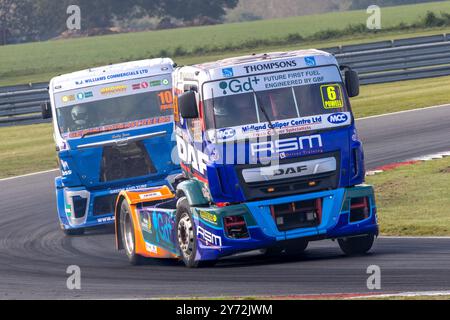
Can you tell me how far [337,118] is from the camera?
1212cm

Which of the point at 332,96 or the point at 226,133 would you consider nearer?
the point at 226,133

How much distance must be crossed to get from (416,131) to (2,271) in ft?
41.2

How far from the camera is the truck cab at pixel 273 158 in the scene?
11.9 m

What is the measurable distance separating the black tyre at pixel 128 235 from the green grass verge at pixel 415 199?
3348mm

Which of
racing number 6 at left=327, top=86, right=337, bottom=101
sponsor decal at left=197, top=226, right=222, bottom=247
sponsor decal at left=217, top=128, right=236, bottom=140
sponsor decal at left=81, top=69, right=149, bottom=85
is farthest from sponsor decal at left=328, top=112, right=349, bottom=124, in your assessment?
sponsor decal at left=81, top=69, right=149, bottom=85

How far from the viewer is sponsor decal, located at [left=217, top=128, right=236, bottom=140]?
470 inches

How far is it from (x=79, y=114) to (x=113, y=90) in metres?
0.67

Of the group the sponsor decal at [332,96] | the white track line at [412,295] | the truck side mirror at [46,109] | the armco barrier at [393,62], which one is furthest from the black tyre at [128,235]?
the armco barrier at [393,62]

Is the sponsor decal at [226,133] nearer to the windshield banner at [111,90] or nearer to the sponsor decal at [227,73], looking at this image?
the sponsor decal at [227,73]

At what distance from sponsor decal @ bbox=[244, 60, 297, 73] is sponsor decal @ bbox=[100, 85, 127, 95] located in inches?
216

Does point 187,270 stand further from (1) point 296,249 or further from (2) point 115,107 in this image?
(2) point 115,107

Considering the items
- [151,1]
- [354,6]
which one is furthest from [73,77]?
[354,6]

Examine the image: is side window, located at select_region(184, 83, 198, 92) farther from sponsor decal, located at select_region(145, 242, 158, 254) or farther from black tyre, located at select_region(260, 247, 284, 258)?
black tyre, located at select_region(260, 247, 284, 258)

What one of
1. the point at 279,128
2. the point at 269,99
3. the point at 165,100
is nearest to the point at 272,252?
the point at 279,128
